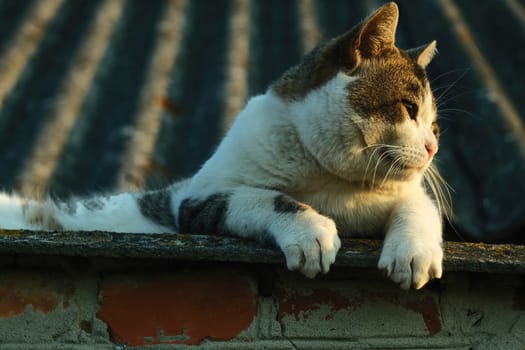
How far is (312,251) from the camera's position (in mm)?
A: 1362

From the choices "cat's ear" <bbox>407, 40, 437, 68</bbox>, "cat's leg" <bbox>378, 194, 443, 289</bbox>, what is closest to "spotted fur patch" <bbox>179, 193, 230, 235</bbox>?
"cat's leg" <bbox>378, 194, 443, 289</bbox>

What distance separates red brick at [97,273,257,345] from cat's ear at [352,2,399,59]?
74cm

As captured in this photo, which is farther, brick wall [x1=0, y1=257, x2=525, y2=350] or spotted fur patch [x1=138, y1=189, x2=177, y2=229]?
spotted fur patch [x1=138, y1=189, x2=177, y2=229]

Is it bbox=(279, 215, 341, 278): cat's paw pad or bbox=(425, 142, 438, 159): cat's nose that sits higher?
bbox=(425, 142, 438, 159): cat's nose

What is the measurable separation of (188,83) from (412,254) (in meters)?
1.72

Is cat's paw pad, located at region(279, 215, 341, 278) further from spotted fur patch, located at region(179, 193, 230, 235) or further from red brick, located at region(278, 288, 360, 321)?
spotted fur patch, located at region(179, 193, 230, 235)

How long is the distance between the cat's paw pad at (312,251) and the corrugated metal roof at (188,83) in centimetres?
77

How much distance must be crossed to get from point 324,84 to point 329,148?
0.21 m

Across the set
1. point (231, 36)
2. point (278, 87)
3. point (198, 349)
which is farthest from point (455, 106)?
point (198, 349)

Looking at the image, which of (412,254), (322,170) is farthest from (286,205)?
(412,254)

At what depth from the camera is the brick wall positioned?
1.38m

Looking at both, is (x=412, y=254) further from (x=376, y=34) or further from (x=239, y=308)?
(x=376, y=34)

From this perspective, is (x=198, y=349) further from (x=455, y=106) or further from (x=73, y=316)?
(x=455, y=106)

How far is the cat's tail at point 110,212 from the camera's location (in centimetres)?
204
